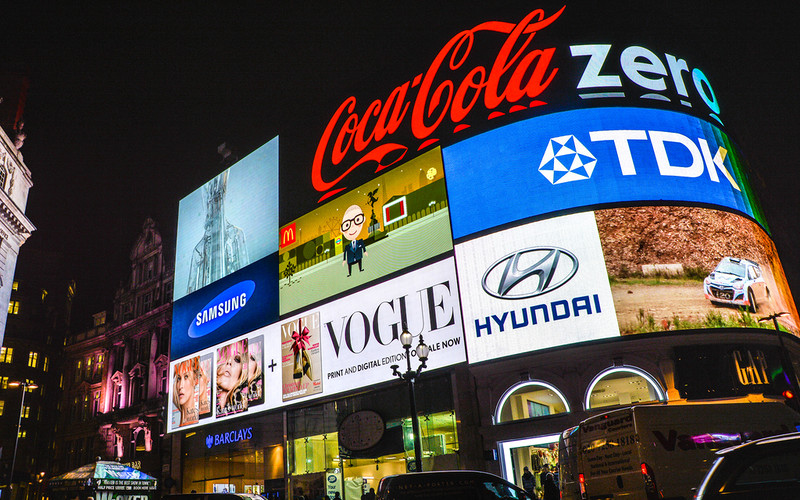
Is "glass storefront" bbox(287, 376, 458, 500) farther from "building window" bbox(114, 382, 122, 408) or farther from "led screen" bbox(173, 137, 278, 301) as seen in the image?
"building window" bbox(114, 382, 122, 408)

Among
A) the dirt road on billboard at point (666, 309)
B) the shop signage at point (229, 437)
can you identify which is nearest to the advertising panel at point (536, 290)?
the dirt road on billboard at point (666, 309)

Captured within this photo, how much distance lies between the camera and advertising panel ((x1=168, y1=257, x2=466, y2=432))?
25641 millimetres

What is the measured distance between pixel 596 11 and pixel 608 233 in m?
11.9

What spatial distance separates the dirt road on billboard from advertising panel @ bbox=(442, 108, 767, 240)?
3.68 m

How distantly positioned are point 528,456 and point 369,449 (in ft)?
26.5

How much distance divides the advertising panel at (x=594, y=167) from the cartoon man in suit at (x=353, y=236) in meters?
6.01

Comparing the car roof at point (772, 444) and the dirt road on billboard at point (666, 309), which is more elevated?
the dirt road on billboard at point (666, 309)

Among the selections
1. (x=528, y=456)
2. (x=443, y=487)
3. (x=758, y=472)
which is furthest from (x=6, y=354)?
(x=758, y=472)

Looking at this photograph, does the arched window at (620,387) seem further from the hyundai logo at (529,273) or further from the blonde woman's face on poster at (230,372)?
the blonde woman's face on poster at (230,372)

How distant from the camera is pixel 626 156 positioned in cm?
2372

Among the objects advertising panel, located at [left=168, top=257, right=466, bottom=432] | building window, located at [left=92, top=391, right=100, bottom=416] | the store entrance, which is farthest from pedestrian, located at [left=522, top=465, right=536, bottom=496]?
building window, located at [left=92, top=391, right=100, bottom=416]

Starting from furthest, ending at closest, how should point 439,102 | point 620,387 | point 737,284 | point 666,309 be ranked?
point 439,102
point 737,284
point 620,387
point 666,309

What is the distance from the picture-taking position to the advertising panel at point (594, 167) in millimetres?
23438

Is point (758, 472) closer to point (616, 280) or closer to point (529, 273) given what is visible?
point (616, 280)
